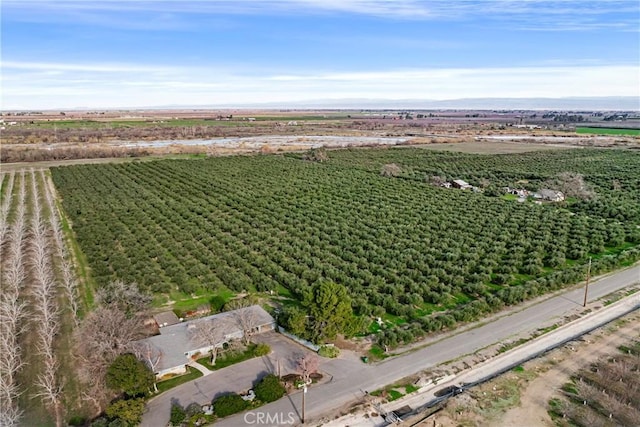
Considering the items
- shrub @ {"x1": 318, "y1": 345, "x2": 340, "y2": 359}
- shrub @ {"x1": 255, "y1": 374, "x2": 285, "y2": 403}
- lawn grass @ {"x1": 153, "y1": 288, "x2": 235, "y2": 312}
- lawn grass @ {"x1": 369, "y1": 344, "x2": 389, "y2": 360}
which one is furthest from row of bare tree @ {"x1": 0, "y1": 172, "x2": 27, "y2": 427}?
lawn grass @ {"x1": 369, "y1": 344, "x2": 389, "y2": 360}

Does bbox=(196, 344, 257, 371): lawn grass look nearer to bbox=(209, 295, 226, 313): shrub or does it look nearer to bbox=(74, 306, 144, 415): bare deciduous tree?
bbox=(74, 306, 144, 415): bare deciduous tree

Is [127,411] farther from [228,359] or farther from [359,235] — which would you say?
[359,235]

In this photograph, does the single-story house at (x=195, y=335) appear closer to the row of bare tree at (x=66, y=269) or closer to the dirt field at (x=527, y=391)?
the row of bare tree at (x=66, y=269)

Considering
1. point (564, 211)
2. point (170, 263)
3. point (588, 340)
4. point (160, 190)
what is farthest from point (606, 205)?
point (160, 190)

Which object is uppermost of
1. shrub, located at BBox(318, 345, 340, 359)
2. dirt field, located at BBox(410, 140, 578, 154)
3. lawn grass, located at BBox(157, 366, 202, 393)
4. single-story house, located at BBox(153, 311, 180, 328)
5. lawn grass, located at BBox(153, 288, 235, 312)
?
dirt field, located at BBox(410, 140, 578, 154)

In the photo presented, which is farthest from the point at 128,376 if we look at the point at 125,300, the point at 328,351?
the point at 328,351

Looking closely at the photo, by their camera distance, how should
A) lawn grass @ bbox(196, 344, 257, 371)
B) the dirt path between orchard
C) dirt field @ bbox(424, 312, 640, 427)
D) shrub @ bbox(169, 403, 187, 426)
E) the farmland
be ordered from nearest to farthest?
1. shrub @ bbox(169, 403, 187, 426)
2. dirt field @ bbox(424, 312, 640, 427)
3. the dirt path between orchard
4. the farmland
5. lawn grass @ bbox(196, 344, 257, 371)

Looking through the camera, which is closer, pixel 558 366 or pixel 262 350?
pixel 558 366
